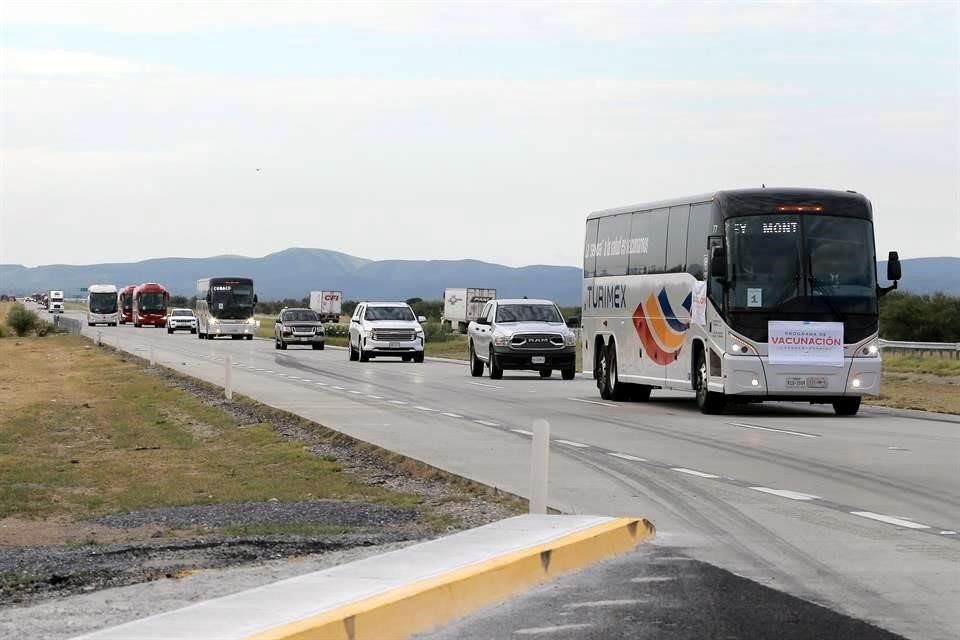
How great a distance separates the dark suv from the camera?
71.0 meters

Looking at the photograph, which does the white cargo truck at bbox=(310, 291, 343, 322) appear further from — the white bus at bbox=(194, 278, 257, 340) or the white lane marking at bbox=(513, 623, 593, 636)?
the white lane marking at bbox=(513, 623, 593, 636)

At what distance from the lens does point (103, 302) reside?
11938 centimetres

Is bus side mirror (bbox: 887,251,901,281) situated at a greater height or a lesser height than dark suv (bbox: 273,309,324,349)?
greater

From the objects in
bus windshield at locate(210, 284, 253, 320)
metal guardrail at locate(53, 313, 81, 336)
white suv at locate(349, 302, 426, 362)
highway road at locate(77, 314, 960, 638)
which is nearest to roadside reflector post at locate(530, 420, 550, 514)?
highway road at locate(77, 314, 960, 638)

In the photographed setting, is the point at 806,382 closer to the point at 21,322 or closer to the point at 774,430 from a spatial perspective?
the point at 774,430

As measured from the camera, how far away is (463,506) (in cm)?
1470

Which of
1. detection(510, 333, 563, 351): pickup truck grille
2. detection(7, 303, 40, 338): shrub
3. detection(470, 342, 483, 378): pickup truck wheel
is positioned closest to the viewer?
detection(510, 333, 563, 351): pickup truck grille

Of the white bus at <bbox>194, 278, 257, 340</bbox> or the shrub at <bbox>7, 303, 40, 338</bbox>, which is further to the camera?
the shrub at <bbox>7, 303, 40, 338</bbox>

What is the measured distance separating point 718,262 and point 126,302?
341ft

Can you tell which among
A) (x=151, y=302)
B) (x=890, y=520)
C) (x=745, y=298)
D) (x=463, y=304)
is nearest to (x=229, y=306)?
(x=463, y=304)

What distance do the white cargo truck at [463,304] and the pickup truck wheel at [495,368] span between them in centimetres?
5462

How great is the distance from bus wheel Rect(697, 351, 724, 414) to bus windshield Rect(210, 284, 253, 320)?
60028 millimetres

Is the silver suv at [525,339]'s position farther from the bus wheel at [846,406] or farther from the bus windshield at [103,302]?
the bus windshield at [103,302]

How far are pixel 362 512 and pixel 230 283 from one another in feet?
237
